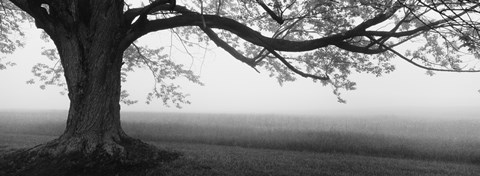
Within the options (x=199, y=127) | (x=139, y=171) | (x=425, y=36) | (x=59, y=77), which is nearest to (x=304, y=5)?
(x=425, y=36)

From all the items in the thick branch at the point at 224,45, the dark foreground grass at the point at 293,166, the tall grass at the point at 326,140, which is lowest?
the dark foreground grass at the point at 293,166

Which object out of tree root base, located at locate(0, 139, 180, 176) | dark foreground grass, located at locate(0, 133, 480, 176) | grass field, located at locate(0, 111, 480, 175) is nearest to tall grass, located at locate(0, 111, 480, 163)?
grass field, located at locate(0, 111, 480, 175)

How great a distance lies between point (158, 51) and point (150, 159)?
853 centimetres

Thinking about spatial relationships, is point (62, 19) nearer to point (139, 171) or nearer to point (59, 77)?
point (139, 171)

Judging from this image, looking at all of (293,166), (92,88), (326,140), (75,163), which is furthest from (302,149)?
(75,163)

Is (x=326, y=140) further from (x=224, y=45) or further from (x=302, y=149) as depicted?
(x=224, y=45)

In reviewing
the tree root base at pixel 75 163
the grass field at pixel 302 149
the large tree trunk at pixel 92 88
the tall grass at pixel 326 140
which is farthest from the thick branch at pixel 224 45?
the tree root base at pixel 75 163

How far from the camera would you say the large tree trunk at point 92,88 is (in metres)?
8.71

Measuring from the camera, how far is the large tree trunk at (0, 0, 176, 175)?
8711 millimetres

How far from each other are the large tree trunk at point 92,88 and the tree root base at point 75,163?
0.02 metres

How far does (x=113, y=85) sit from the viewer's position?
9.38 metres

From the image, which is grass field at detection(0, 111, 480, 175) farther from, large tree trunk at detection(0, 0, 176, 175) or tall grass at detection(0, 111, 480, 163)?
large tree trunk at detection(0, 0, 176, 175)

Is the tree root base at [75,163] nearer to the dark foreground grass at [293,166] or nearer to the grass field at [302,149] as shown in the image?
the dark foreground grass at [293,166]

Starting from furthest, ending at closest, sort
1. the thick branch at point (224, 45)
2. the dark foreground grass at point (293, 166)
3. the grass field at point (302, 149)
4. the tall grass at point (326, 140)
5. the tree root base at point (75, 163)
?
the tall grass at point (326, 140)
the thick branch at point (224, 45)
the grass field at point (302, 149)
the dark foreground grass at point (293, 166)
the tree root base at point (75, 163)
